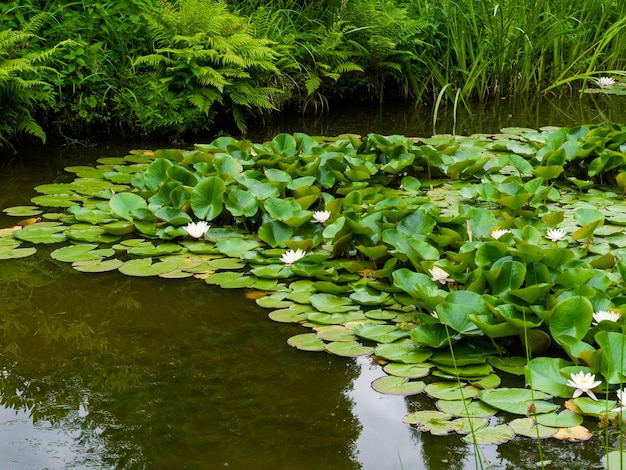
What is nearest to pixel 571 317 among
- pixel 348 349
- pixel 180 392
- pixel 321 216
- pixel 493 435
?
pixel 493 435

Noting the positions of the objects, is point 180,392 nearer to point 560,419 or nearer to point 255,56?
point 560,419

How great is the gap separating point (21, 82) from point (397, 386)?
2832 mm

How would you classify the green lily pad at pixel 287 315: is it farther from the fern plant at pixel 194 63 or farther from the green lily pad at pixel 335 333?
the fern plant at pixel 194 63

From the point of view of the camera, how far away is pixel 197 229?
2916mm

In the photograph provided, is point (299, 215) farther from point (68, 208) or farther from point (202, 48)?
point (202, 48)

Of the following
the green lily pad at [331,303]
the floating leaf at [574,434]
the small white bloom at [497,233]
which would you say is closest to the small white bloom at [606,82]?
the small white bloom at [497,233]

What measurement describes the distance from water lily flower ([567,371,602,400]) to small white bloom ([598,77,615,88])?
446 centimetres

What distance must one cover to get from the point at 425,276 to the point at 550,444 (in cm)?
76

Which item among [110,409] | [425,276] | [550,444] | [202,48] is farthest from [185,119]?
[550,444]

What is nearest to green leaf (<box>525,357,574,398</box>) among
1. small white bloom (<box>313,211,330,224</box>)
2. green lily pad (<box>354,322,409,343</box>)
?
green lily pad (<box>354,322,409,343</box>)

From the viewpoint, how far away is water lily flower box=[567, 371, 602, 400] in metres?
1.78

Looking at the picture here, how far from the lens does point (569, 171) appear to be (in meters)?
3.62

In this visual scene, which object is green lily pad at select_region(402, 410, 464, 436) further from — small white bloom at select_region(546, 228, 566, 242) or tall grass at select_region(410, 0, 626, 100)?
tall grass at select_region(410, 0, 626, 100)

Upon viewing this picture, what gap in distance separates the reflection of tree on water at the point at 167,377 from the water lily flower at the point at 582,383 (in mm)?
545
